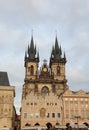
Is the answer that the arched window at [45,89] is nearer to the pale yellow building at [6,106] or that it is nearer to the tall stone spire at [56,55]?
the tall stone spire at [56,55]

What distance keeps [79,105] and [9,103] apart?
69.8 feet

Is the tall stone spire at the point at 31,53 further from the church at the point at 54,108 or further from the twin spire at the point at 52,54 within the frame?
the church at the point at 54,108

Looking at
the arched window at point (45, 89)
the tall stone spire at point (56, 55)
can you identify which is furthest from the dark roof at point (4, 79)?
the tall stone spire at point (56, 55)

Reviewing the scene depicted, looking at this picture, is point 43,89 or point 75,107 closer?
point 75,107

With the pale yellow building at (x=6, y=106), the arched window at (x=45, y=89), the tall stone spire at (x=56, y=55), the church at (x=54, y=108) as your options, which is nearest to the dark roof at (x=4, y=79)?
the pale yellow building at (x=6, y=106)

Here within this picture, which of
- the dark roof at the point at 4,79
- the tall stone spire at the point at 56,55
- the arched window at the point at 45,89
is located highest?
the tall stone spire at the point at 56,55

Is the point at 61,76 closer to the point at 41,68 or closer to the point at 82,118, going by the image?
the point at 41,68

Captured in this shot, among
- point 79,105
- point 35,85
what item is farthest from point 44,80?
point 79,105

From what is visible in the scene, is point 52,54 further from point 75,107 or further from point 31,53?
point 75,107

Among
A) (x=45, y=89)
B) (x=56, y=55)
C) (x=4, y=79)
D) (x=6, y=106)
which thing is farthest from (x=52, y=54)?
(x=6, y=106)

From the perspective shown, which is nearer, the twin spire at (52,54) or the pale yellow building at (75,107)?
the pale yellow building at (75,107)

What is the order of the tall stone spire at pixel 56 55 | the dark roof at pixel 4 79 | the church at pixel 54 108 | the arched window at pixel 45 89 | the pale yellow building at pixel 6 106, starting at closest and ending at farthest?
the pale yellow building at pixel 6 106 < the church at pixel 54 108 < the dark roof at pixel 4 79 < the arched window at pixel 45 89 < the tall stone spire at pixel 56 55

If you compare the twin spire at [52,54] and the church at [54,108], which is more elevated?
the twin spire at [52,54]

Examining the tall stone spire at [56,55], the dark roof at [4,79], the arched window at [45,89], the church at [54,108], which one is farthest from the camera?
the tall stone spire at [56,55]
